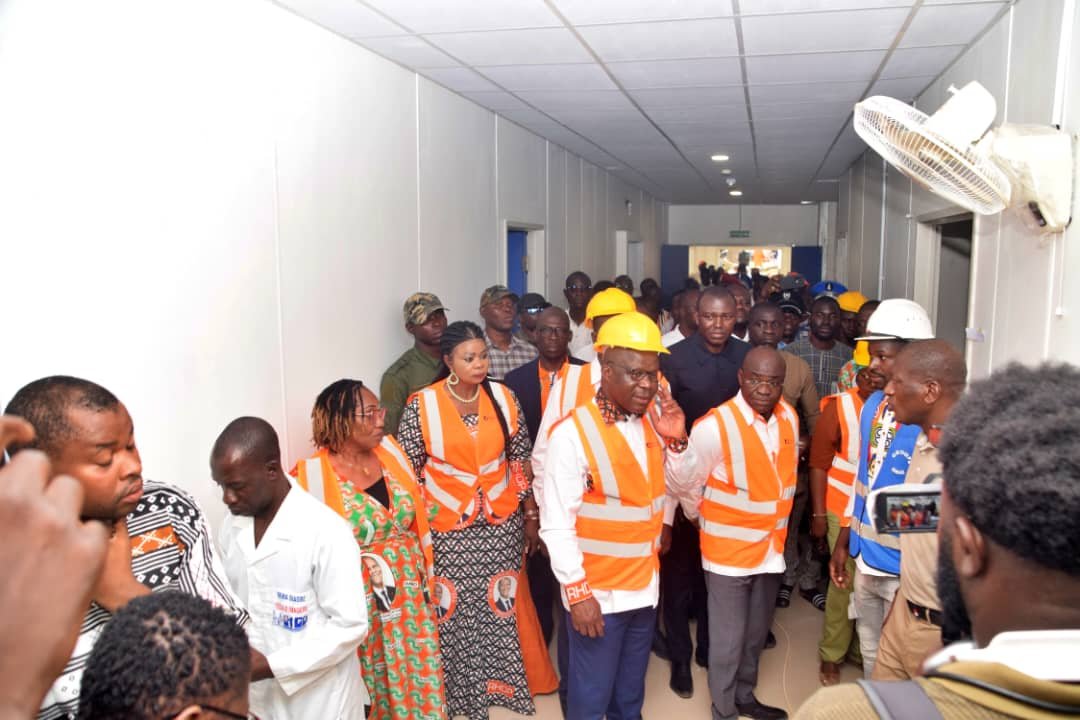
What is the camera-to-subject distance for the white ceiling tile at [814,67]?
435 cm

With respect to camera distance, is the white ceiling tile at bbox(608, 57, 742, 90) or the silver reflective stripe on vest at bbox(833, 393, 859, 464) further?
the white ceiling tile at bbox(608, 57, 742, 90)

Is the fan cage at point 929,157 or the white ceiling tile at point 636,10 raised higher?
the white ceiling tile at point 636,10

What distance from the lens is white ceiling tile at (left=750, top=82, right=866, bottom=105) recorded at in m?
5.14

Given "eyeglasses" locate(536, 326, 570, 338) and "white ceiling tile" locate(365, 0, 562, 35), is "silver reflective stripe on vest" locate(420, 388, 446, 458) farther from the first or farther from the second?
"white ceiling tile" locate(365, 0, 562, 35)

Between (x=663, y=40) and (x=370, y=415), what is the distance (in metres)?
2.51

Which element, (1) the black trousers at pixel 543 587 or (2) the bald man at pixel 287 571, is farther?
(1) the black trousers at pixel 543 587

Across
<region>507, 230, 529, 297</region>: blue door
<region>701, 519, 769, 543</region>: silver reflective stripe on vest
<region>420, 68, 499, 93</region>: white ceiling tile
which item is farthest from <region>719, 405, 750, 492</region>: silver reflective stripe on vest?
<region>507, 230, 529, 297</region>: blue door

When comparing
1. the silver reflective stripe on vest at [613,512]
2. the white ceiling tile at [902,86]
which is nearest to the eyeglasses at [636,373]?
the silver reflective stripe on vest at [613,512]

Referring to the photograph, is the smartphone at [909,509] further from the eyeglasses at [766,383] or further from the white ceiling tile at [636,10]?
the white ceiling tile at [636,10]

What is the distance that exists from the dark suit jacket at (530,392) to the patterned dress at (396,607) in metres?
1.36

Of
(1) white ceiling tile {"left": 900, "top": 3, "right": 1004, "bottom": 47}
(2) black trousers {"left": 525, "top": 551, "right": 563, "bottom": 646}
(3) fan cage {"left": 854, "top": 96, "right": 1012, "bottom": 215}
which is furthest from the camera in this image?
(2) black trousers {"left": 525, "top": 551, "right": 563, "bottom": 646}

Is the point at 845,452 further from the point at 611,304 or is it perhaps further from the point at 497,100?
the point at 497,100

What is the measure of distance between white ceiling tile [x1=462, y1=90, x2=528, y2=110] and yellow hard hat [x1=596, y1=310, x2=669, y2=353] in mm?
2953

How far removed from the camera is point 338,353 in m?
3.92
